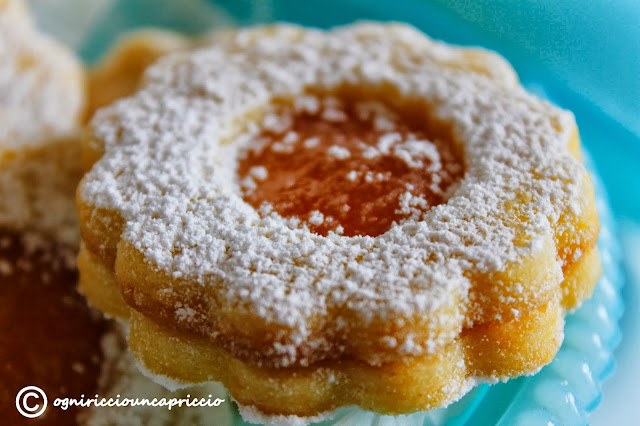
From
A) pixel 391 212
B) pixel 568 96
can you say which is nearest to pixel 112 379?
pixel 391 212

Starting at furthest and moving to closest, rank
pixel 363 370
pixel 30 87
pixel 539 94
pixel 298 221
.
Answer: pixel 539 94
pixel 30 87
pixel 298 221
pixel 363 370

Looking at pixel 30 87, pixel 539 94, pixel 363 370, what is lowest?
pixel 30 87

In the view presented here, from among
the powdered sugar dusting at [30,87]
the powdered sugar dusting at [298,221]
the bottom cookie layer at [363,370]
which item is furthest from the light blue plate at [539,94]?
Result: the powdered sugar dusting at [30,87]

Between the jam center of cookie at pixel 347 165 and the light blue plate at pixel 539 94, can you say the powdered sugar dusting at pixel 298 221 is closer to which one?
the jam center of cookie at pixel 347 165

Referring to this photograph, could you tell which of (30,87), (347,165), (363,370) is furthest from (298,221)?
(30,87)

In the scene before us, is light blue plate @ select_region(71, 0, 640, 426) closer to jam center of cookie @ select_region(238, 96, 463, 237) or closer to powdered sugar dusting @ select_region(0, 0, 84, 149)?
jam center of cookie @ select_region(238, 96, 463, 237)

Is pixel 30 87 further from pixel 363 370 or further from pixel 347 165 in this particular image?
pixel 363 370

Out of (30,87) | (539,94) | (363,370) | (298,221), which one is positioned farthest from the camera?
(539,94)
